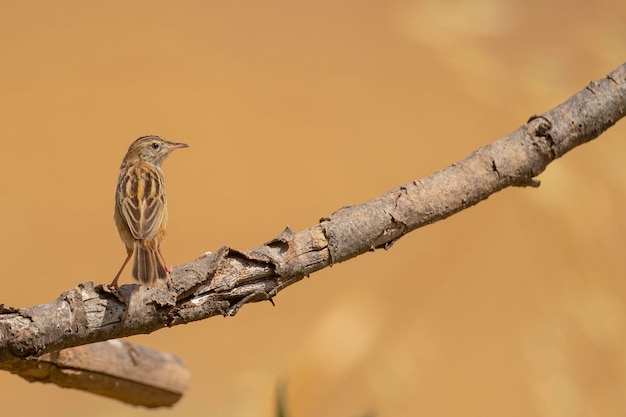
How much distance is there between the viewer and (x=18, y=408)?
221 inches

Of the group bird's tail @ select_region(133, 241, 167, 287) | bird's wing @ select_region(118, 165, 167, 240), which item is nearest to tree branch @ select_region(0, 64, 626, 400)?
bird's tail @ select_region(133, 241, 167, 287)

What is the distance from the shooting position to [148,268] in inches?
Result: 111

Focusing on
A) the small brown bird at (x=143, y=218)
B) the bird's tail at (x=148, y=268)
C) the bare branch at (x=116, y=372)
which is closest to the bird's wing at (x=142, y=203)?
the small brown bird at (x=143, y=218)

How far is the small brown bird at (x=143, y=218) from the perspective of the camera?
2.84 metres

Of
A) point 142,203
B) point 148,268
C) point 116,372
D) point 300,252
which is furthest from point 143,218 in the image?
point 116,372

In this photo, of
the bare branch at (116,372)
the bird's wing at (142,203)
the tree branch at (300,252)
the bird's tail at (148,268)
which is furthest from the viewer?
the bare branch at (116,372)

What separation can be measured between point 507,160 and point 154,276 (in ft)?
5.12

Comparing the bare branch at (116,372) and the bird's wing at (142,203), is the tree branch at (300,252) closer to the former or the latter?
the bare branch at (116,372)

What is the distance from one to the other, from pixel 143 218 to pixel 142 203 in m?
0.11

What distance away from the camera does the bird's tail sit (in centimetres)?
275

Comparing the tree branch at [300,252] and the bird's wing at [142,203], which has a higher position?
the bird's wing at [142,203]

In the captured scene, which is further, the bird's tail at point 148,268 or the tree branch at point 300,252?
the bird's tail at point 148,268

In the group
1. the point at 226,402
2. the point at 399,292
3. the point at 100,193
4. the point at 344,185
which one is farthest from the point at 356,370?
the point at 100,193

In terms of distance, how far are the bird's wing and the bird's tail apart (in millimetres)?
256
